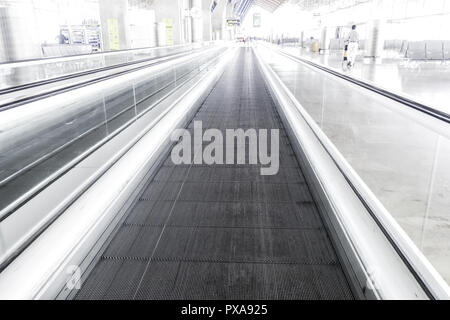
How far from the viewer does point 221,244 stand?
8.99 ft

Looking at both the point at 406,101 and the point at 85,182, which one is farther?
the point at 85,182

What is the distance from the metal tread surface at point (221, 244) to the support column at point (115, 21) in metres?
16.2

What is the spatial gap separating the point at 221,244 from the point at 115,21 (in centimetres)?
1831

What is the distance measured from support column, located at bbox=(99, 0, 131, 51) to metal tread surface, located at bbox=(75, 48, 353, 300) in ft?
53.3

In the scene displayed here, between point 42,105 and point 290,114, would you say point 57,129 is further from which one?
point 290,114

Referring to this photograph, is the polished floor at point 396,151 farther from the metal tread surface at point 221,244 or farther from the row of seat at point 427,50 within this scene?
the row of seat at point 427,50

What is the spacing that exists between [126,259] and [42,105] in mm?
1358

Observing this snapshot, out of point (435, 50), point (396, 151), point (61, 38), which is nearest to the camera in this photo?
point (396, 151)

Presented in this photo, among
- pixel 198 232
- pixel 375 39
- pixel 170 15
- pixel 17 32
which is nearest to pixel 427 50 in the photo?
pixel 375 39

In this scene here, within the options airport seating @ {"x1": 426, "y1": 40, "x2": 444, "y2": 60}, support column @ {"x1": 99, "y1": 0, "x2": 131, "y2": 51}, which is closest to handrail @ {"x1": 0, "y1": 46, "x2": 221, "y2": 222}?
support column @ {"x1": 99, "y1": 0, "x2": 131, "y2": 51}

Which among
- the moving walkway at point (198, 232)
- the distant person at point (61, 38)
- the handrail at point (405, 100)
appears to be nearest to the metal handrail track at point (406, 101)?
the handrail at point (405, 100)

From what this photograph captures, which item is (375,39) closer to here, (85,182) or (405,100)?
(405,100)

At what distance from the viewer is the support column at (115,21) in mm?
18234
